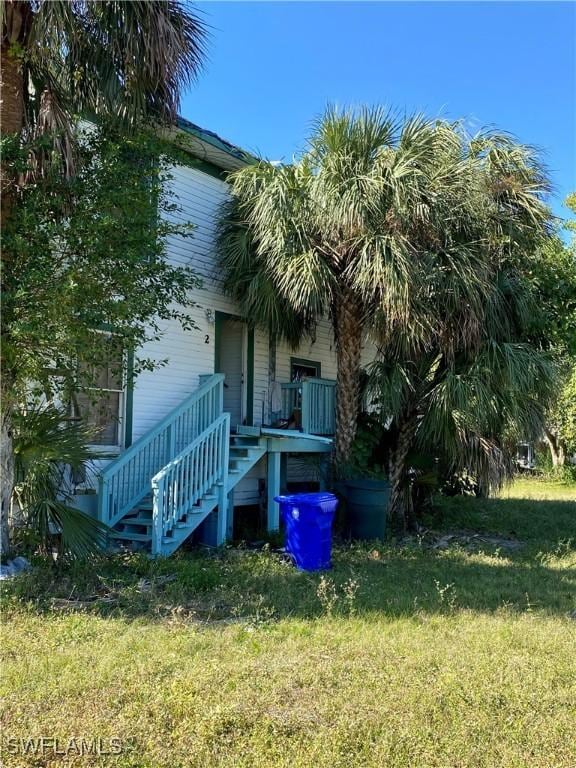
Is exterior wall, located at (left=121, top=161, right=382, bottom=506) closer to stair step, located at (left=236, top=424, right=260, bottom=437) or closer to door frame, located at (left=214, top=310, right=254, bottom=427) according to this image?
door frame, located at (left=214, top=310, right=254, bottom=427)

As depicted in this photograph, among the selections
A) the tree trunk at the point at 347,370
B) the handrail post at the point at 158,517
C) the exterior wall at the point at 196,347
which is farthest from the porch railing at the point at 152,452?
the tree trunk at the point at 347,370

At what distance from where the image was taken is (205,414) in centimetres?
1015

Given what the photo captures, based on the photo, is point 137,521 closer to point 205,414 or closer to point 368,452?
point 205,414

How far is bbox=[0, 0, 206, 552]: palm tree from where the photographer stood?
264 inches

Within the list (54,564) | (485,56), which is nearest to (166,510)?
(54,564)

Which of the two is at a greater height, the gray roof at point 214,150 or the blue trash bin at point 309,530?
the gray roof at point 214,150

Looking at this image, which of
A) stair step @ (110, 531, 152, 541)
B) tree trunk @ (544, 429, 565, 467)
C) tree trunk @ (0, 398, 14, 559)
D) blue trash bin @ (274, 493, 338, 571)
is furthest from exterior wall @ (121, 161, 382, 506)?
tree trunk @ (544, 429, 565, 467)

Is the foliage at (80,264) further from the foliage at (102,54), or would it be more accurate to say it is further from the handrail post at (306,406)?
the handrail post at (306,406)

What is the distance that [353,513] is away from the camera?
10.9 meters

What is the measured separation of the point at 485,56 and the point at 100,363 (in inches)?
280

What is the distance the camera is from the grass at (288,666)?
3.70 metres

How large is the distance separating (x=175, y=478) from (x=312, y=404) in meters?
3.85

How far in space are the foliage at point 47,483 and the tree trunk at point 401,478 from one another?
6.12m

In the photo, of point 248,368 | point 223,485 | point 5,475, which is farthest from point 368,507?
point 5,475
